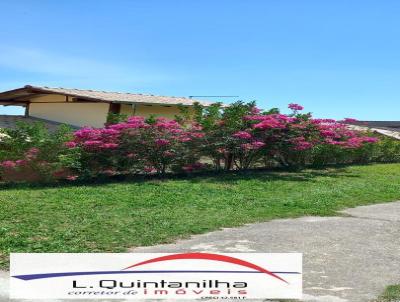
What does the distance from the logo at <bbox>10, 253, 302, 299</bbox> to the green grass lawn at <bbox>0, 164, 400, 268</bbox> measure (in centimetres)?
73

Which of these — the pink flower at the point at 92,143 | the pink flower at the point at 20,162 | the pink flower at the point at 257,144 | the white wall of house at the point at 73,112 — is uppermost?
the white wall of house at the point at 73,112

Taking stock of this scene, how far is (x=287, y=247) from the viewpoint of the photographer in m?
7.06

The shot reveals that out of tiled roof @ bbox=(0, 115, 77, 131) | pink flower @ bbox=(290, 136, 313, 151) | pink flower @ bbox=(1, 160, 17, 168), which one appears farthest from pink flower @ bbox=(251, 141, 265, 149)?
tiled roof @ bbox=(0, 115, 77, 131)

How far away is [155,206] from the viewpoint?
1048 centimetres

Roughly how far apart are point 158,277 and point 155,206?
16.8ft

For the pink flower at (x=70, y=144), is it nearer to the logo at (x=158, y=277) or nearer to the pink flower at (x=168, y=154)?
the pink flower at (x=168, y=154)

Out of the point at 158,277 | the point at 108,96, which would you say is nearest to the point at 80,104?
the point at 108,96

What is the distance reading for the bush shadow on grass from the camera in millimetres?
13531

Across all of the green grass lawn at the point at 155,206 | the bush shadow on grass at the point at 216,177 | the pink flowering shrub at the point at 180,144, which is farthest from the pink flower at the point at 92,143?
the green grass lawn at the point at 155,206

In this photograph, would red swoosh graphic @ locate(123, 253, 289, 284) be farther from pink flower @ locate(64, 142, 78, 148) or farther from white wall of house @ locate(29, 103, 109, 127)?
white wall of house @ locate(29, 103, 109, 127)

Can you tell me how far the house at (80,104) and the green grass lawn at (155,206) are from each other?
5.77 metres

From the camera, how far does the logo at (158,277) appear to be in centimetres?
502

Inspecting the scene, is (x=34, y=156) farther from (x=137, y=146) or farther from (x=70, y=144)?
(x=137, y=146)

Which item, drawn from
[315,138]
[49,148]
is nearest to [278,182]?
[315,138]
